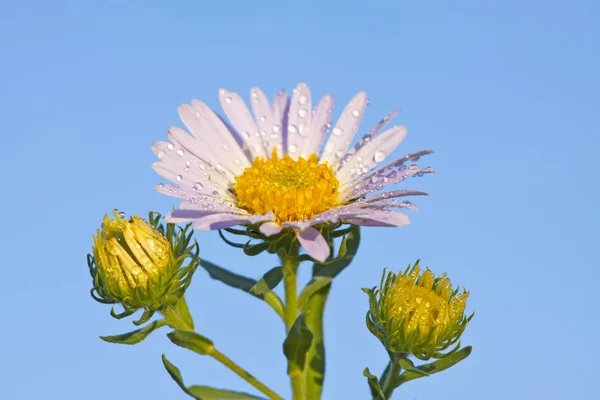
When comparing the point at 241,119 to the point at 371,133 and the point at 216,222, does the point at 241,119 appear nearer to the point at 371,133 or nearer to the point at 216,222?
the point at 371,133

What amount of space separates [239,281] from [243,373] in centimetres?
54

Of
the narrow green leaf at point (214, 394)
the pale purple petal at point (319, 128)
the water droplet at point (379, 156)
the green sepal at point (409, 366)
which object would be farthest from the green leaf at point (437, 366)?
the pale purple petal at point (319, 128)

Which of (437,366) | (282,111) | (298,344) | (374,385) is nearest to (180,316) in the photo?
(298,344)

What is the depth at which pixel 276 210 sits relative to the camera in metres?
4.54

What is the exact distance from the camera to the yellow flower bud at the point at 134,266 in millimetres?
4195

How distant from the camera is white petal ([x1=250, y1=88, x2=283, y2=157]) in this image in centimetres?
517

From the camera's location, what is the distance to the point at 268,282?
14.5 ft

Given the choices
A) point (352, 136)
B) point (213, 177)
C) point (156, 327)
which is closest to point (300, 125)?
point (352, 136)

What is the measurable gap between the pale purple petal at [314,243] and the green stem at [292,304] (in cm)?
20

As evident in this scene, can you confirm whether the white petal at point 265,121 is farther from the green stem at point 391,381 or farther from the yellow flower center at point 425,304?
the green stem at point 391,381

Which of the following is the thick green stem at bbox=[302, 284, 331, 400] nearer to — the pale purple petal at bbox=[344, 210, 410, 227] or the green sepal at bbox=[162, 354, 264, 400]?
the green sepal at bbox=[162, 354, 264, 400]

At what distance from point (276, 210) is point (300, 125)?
79cm

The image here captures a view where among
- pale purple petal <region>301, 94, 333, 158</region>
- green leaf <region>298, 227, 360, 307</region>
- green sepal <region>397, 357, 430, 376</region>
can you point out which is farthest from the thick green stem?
pale purple petal <region>301, 94, 333, 158</region>

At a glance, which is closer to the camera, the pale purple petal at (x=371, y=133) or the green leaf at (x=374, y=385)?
the green leaf at (x=374, y=385)
